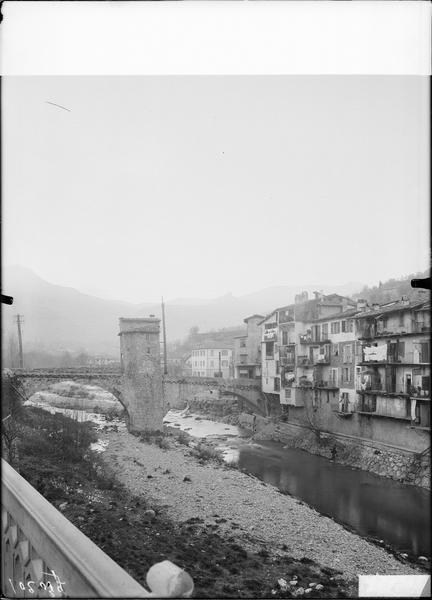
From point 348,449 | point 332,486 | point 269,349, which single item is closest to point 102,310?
point 269,349

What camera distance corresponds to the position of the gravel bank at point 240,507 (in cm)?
220

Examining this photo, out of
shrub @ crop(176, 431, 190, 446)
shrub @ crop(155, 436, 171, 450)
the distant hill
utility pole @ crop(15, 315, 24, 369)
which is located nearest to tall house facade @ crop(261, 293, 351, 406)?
the distant hill

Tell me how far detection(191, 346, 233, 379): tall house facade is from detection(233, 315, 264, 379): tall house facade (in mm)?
50

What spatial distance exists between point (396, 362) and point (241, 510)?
1112 mm

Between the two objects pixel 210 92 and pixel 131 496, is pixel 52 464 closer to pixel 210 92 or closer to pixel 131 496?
pixel 131 496

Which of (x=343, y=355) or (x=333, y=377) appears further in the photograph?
(x=333, y=377)

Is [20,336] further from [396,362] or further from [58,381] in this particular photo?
[396,362]

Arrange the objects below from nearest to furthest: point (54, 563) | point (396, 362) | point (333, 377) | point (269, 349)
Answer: point (54, 563)
point (396, 362)
point (333, 377)
point (269, 349)

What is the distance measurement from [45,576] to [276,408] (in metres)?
1.60

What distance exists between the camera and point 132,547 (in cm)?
185

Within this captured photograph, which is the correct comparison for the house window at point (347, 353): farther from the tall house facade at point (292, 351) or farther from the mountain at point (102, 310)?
the mountain at point (102, 310)

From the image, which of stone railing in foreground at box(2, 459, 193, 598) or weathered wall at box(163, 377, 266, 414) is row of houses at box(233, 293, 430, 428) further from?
stone railing in foreground at box(2, 459, 193, 598)

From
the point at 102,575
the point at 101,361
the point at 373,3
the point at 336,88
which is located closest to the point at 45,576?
the point at 102,575

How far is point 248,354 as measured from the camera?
103 inches
